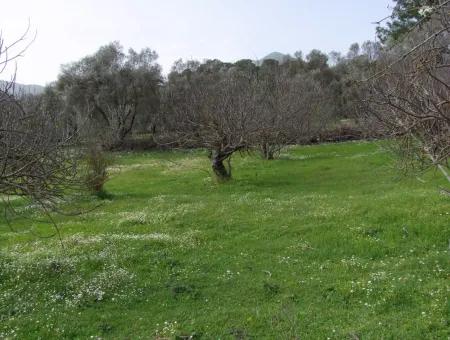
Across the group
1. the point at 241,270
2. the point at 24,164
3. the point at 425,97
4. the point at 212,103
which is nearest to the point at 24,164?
the point at 24,164

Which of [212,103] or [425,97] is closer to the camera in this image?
[425,97]

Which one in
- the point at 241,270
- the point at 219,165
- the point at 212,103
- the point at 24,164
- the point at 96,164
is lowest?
the point at 241,270

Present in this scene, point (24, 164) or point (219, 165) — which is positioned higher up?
point (24, 164)

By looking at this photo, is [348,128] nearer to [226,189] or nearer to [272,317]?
[226,189]

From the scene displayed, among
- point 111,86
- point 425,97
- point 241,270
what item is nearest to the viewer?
point 425,97

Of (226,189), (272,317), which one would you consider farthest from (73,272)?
(226,189)

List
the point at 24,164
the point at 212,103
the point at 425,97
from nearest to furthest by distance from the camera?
1. the point at 425,97
2. the point at 24,164
3. the point at 212,103

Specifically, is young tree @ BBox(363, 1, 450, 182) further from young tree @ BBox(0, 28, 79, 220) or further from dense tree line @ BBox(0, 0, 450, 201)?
young tree @ BBox(0, 28, 79, 220)

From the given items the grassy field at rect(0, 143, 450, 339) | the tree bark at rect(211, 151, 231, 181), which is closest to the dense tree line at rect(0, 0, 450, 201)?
the tree bark at rect(211, 151, 231, 181)

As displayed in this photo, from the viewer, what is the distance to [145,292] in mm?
11594

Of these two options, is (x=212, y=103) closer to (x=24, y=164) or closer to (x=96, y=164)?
(x=96, y=164)

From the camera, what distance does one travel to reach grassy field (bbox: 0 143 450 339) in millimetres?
9523

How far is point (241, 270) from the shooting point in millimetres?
12570

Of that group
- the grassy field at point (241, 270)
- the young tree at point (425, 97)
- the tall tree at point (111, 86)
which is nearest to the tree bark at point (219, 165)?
the grassy field at point (241, 270)
